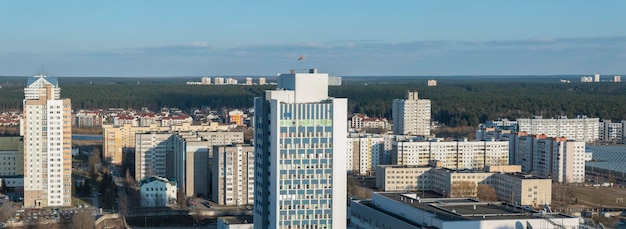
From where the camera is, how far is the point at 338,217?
14.1 meters

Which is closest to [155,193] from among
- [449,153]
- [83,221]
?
[83,221]

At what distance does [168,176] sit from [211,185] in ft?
9.61

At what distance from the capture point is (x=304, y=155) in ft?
45.9

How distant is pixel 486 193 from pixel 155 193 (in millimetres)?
9199

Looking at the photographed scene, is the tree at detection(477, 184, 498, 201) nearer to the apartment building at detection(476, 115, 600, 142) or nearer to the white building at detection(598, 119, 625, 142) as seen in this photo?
the apartment building at detection(476, 115, 600, 142)

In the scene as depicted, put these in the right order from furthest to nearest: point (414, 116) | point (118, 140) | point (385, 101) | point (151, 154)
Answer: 1. point (385, 101)
2. point (414, 116)
3. point (118, 140)
4. point (151, 154)

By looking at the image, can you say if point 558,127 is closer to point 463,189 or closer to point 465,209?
point 463,189

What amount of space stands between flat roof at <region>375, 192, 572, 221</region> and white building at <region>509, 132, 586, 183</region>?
15853mm

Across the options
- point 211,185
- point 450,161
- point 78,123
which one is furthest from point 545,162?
point 78,123

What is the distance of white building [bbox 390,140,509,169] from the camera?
3516cm

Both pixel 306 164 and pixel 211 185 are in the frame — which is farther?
pixel 211 185

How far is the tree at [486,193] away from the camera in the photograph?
89.3 ft

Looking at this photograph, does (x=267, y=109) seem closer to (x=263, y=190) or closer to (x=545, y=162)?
(x=263, y=190)

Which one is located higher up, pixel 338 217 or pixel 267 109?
pixel 267 109
